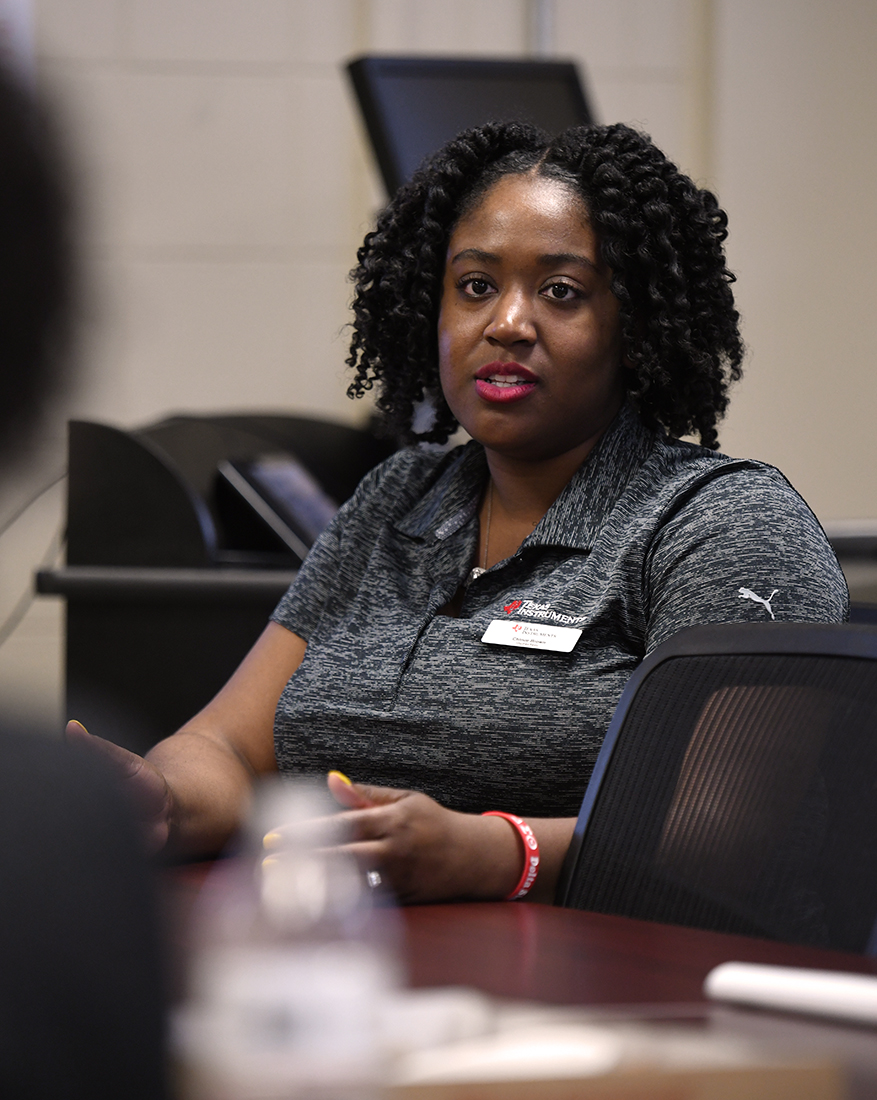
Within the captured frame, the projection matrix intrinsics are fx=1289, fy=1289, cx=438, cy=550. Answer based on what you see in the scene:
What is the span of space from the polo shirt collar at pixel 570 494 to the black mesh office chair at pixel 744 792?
0.34 metres

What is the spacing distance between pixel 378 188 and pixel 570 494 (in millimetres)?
2647

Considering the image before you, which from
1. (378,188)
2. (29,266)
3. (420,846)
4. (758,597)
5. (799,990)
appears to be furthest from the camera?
(378,188)

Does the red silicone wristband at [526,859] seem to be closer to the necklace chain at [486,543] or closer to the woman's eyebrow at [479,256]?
the necklace chain at [486,543]

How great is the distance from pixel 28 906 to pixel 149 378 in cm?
359

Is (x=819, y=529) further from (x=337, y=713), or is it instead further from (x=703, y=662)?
(x=337, y=713)

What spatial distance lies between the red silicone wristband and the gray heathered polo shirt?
193 millimetres

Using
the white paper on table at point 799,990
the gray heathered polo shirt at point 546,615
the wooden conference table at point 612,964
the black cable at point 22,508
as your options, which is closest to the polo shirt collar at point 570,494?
the gray heathered polo shirt at point 546,615

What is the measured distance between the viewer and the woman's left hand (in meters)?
0.86

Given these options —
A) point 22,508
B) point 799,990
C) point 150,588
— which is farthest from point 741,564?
point 150,588

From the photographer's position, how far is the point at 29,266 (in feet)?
0.67

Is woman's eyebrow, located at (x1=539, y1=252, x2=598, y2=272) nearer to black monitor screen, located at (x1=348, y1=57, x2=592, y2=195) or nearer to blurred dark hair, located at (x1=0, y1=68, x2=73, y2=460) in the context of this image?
black monitor screen, located at (x1=348, y1=57, x2=592, y2=195)

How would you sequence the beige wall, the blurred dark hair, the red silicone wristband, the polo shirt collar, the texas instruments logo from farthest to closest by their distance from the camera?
the beige wall < the polo shirt collar < the texas instruments logo < the red silicone wristband < the blurred dark hair

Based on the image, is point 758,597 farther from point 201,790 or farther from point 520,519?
point 201,790

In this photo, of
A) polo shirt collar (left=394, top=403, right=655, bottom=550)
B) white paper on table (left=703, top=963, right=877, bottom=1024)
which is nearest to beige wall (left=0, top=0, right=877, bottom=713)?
polo shirt collar (left=394, top=403, right=655, bottom=550)
